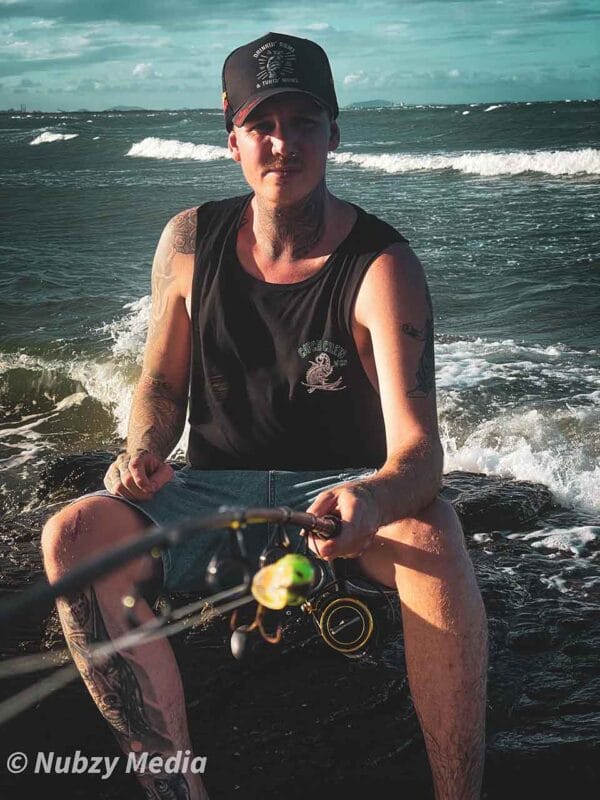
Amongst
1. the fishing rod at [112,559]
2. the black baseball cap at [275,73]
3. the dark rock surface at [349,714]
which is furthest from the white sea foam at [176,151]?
the fishing rod at [112,559]

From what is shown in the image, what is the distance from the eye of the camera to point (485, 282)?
1235 cm

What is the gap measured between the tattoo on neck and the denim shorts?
0.80m

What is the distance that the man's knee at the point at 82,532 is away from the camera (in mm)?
2404

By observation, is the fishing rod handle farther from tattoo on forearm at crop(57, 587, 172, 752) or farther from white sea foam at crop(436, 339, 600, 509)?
white sea foam at crop(436, 339, 600, 509)

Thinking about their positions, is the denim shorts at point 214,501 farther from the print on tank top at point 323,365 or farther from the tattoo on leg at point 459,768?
the tattoo on leg at point 459,768

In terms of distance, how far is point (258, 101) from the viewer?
2875 millimetres

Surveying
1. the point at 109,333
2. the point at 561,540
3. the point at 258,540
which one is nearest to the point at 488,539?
the point at 561,540

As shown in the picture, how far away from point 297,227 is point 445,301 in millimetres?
8476

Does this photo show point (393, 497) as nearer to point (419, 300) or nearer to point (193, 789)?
point (419, 300)

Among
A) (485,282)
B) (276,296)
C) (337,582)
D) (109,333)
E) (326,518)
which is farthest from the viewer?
(485,282)

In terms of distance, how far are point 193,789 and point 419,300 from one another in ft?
5.32

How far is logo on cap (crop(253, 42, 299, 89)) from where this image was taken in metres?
2.86

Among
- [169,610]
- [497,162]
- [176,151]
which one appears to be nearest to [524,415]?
[169,610]

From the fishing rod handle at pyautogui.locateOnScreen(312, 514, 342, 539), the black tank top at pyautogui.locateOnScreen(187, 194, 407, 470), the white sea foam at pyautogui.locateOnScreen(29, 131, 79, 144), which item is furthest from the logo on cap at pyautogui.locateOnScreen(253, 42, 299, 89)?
the white sea foam at pyautogui.locateOnScreen(29, 131, 79, 144)
